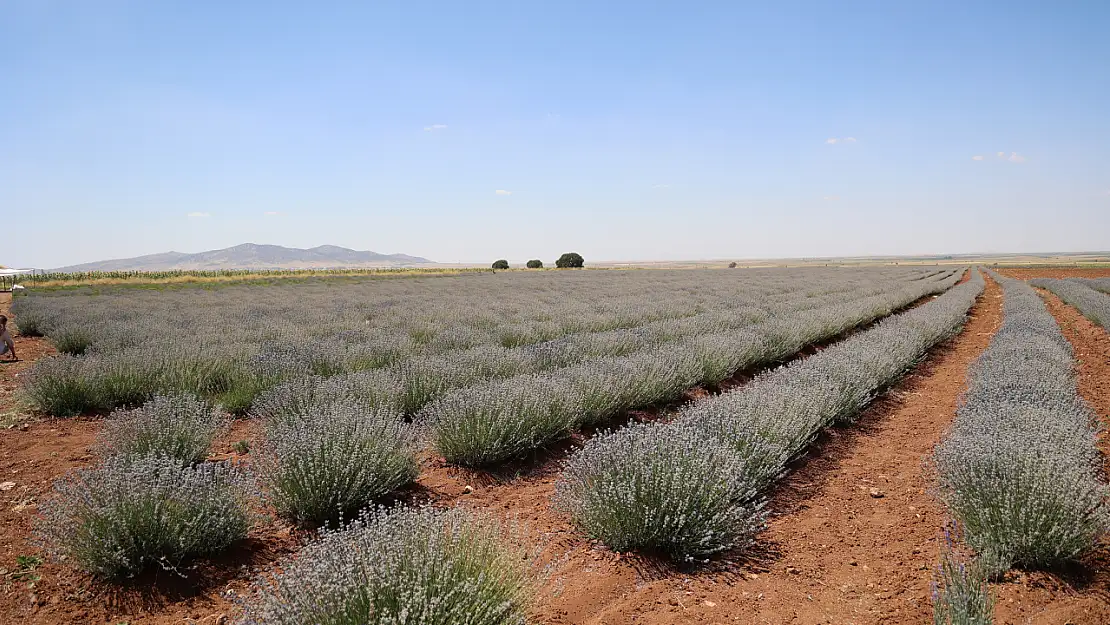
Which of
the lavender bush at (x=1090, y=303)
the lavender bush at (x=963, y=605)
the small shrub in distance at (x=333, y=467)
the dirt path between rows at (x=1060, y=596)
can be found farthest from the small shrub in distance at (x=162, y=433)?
the lavender bush at (x=1090, y=303)

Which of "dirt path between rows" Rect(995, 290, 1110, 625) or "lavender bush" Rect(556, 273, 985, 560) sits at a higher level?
"lavender bush" Rect(556, 273, 985, 560)

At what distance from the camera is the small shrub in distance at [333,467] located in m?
3.20

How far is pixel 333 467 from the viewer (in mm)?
3225

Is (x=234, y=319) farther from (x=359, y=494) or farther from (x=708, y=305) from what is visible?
(x=708, y=305)

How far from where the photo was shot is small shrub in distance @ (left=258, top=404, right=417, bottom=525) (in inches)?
126

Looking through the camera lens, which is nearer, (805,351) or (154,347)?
(154,347)

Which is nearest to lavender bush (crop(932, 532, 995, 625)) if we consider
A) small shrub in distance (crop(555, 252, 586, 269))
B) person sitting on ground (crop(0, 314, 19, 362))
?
person sitting on ground (crop(0, 314, 19, 362))

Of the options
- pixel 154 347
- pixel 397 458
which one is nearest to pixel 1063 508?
pixel 397 458

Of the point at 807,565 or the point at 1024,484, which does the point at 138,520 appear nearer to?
the point at 807,565

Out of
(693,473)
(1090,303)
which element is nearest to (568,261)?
(1090,303)

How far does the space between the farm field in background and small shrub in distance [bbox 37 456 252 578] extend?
0.02 meters

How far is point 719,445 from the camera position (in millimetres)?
3422

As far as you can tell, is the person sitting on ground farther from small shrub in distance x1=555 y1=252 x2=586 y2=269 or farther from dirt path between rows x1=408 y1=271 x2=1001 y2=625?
small shrub in distance x1=555 y1=252 x2=586 y2=269

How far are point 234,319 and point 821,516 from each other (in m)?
11.3
